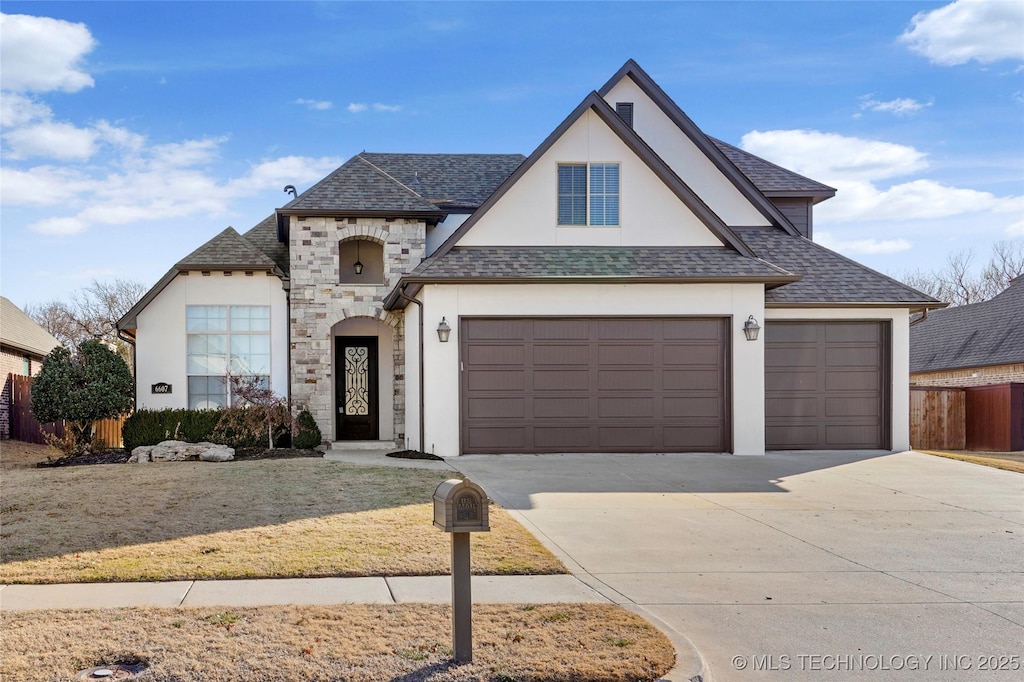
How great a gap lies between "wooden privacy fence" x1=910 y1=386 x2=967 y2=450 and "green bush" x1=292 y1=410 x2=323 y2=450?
17987mm

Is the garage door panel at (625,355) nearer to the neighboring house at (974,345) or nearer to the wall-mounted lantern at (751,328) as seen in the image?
the wall-mounted lantern at (751,328)

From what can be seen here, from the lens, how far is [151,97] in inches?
722

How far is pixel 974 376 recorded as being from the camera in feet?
93.0

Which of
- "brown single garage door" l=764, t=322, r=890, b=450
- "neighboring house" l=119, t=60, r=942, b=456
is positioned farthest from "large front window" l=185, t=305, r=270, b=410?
"brown single garage door" l=764, t=322, r=890, b=450

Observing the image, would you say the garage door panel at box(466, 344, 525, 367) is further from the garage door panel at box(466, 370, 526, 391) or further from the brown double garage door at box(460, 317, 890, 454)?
the garage door panel at box(466, 370, 526, 391)

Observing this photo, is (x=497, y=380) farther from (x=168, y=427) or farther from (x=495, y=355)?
(x=168, y=427)

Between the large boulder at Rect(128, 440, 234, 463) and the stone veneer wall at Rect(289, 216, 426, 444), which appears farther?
the stone veneer wall at Rect(289, 216, 426, 444)

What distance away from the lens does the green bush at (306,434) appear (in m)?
17.8

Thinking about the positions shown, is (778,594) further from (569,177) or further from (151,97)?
(151,97)

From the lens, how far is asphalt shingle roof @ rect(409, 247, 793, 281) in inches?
626

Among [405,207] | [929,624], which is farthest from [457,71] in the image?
[929,624]

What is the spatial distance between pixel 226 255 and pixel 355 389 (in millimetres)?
4252

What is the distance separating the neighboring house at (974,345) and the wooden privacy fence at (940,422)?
2.01 metres

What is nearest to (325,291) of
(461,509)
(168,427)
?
(168,427)
